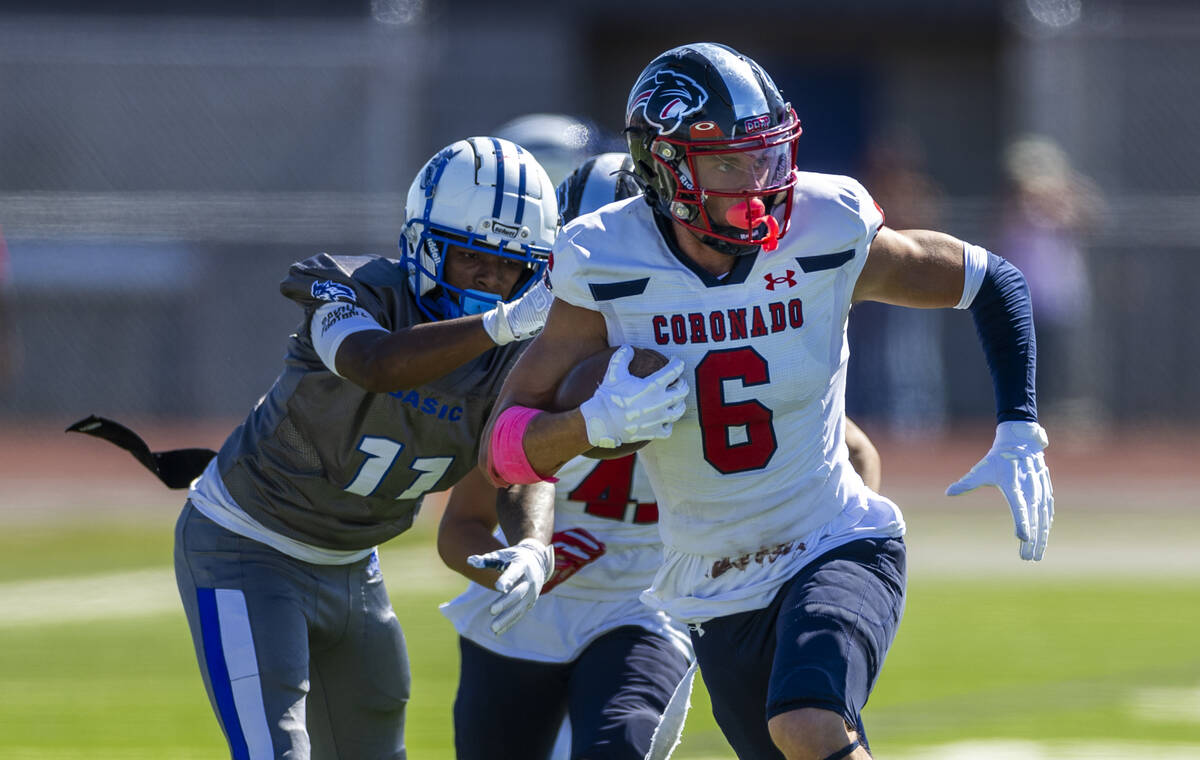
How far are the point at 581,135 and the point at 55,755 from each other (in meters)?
2.55

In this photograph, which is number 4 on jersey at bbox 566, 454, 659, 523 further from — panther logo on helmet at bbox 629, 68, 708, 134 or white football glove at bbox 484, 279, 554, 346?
panther logo on helmet at bbox 629, 68, 708, 134

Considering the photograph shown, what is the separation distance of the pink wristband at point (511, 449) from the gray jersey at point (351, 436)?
0.58 m

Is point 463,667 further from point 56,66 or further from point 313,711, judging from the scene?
point 56,66

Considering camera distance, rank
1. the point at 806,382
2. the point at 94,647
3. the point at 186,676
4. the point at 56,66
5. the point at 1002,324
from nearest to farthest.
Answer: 1. the point at 806,382
2. the point at 1002,324
3. the point at 186,676
4. the point at 94,647
5. the point at 56,66

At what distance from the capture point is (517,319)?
150 inches

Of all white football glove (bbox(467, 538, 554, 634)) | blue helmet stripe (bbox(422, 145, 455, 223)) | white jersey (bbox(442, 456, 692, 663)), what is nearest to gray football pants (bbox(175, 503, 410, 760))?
white jersey (bbox(442, 456, 692, 663))

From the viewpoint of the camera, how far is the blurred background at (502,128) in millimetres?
13477

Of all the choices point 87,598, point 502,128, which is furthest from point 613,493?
point 502,128

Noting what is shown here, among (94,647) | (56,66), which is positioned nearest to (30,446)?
(56,66)

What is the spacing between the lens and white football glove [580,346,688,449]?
3.32 meters

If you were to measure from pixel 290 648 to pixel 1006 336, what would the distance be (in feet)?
5.75

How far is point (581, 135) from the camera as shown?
5465 mm

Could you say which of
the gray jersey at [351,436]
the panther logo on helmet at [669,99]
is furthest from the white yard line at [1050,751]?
the panther logo on helmet at [669,99]

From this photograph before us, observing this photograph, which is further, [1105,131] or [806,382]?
[1105,131]
